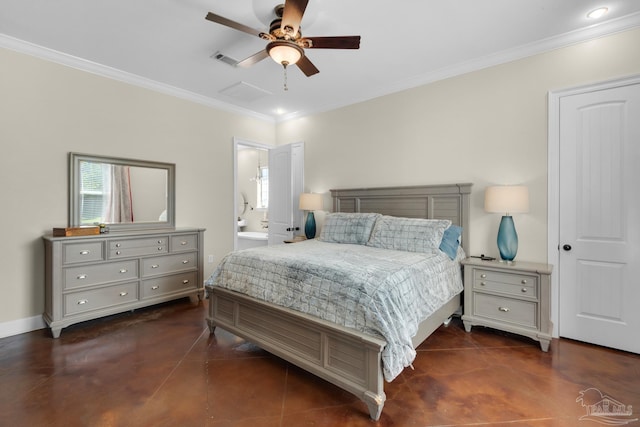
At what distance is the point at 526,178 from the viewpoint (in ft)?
9.61

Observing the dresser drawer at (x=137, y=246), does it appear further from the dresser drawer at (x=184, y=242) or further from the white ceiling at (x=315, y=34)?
the white ceiling at (x=315, y=34)

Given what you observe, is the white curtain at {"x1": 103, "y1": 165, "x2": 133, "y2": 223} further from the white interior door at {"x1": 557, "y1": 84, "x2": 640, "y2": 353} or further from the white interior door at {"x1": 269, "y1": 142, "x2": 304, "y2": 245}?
the white interior door at {"x1": 557, "y1": 84, "x2": 640, "y2": 353}

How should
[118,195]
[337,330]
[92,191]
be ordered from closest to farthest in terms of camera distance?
[337,330] < [92,191] < [118,195]

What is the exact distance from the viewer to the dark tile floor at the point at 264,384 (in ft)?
5.73

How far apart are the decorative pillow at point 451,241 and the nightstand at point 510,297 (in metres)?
0.16

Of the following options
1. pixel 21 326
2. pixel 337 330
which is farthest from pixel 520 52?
pixel 21 326

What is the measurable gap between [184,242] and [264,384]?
2.25 meters

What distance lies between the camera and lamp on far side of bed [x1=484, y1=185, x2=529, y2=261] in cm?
273

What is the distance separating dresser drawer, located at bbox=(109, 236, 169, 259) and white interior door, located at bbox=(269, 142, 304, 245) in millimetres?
1822

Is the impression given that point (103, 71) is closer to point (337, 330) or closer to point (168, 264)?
point (168, 264)

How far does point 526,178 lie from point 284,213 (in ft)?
10.8

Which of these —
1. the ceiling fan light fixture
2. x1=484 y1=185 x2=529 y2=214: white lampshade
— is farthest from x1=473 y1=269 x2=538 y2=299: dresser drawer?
the ceiling fan light fixture

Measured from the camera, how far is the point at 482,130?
319cm

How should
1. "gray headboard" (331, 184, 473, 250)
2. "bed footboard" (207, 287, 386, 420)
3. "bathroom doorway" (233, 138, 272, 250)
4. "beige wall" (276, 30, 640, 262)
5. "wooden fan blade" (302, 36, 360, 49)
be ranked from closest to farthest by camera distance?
"bed footboard" (207, 287, 386, 420) < "wooden fan blade" (302, 36, 360, 49) < "beige wall" (276, 30, 640, 262) < "gray headboard" (331, 184, 473, 250) < "bathroom doorway" (233, 138, 272, 250)
